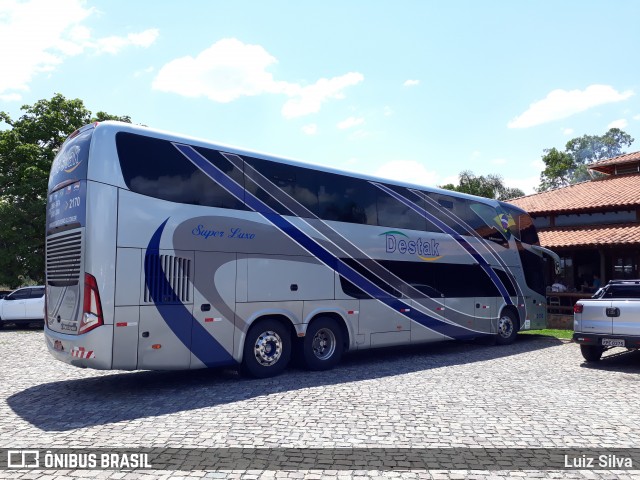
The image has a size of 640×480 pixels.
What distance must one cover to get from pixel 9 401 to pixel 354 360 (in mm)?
7046

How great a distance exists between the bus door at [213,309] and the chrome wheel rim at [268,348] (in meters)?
0.65

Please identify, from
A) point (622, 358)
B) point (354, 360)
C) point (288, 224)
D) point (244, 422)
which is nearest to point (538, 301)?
point (622, 358)

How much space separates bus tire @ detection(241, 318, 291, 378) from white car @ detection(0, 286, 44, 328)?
14.1 m

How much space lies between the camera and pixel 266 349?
984cm

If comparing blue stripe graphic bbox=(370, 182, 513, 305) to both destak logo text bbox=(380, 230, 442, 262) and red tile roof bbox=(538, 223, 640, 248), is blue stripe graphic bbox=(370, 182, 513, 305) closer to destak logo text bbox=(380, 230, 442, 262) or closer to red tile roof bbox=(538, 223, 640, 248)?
destak logo text bbox=(380, 230, 442, 262)

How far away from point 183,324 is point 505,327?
10389mm

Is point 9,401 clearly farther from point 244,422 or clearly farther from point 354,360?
point 354,360

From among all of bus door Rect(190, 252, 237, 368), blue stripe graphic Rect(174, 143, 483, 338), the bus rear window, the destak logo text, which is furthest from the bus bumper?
the destak logo text

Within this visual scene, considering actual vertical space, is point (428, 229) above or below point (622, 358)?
above

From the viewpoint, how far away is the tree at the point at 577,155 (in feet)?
194

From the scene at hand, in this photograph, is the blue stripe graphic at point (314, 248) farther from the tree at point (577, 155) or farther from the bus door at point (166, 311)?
the tree at point (577, 155)

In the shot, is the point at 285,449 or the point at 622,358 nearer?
the point at 285,449

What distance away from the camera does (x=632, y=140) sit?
74.6 metres

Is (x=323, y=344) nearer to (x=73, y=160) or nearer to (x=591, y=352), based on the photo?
(x=73, y=160)
